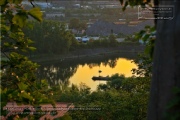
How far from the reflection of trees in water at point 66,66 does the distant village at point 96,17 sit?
6.44ft

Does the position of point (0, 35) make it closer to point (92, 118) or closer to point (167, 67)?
point (167, 67)

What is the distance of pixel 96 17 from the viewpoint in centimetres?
2550

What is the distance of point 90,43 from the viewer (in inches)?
714

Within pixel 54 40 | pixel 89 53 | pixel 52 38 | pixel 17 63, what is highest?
pixel 17 63

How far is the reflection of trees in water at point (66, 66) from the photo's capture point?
1322 centimetres

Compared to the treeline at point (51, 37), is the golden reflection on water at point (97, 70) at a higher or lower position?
lower

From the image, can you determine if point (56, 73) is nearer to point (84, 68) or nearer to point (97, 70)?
point (84, 68)

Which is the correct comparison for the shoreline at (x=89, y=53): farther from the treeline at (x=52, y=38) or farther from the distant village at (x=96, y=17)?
the distant village at (x=96, y=17)

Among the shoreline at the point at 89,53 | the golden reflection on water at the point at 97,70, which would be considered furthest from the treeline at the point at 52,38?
the golden reflection on water at the point at 97,70

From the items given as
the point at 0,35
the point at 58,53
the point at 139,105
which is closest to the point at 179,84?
the point at 0,35

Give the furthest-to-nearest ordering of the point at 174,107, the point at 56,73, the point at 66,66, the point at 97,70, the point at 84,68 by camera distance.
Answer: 1. the point at 66,66
2. the point at 84,68
3. the point at 97,70
4. the point at 56,73
5. the point at 174,107

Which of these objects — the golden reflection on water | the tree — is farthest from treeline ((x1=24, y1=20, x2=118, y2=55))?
the tree

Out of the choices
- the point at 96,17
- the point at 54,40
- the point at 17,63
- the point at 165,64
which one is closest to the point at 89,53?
the point at 54,40

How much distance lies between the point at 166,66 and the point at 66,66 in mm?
15342
